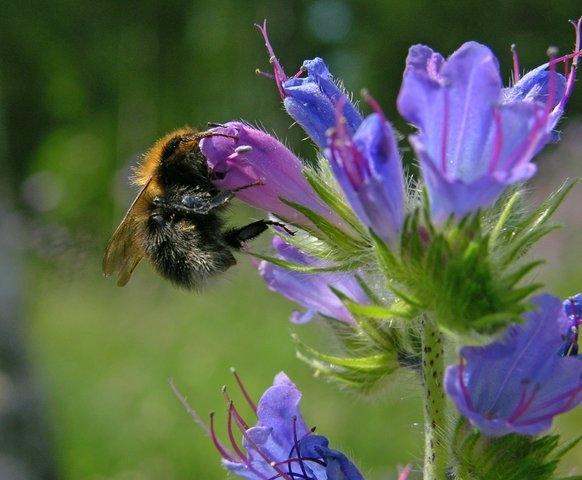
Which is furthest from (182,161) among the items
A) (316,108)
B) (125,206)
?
(125,206)

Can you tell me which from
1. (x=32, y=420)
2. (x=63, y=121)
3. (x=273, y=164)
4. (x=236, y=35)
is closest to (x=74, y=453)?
(x=32, y=420)

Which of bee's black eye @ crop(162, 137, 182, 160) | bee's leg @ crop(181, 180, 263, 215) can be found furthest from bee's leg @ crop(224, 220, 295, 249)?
bee's black eye @ crop(162, 137, 182, 160)

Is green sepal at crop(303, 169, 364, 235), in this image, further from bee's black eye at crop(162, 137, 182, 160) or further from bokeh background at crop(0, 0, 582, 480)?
bee's black eye at crop(162, 137, 182, 160)

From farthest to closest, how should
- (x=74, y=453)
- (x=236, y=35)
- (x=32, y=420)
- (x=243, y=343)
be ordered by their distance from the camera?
(x=236, y=35)
(x=243, y=343)
(x=74, y=453)
(x=32, y=420)

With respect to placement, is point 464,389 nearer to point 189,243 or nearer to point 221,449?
point 221,449

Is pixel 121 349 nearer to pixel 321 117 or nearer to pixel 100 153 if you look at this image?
pixel 321 117

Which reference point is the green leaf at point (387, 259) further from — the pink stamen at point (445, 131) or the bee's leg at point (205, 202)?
the bee's leg at point (205, 202)
